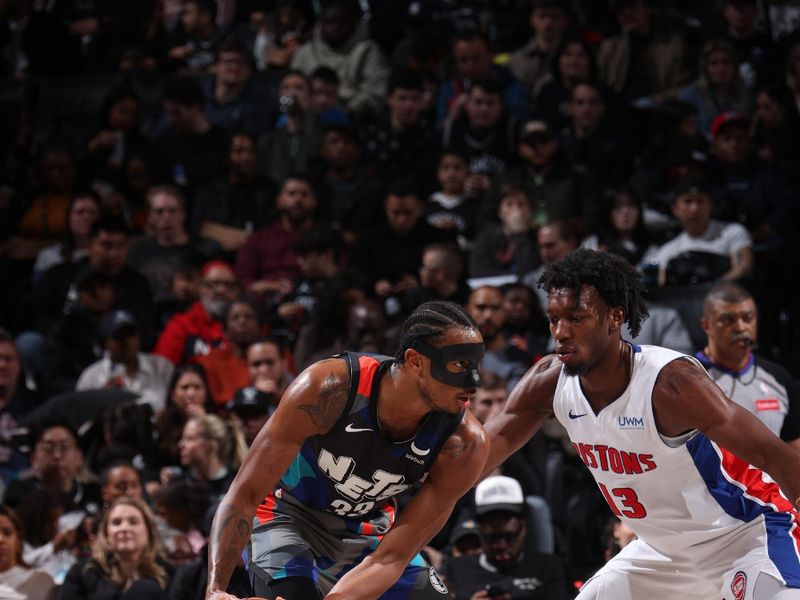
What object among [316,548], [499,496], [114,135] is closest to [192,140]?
[114,135]

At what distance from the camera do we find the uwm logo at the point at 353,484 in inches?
196

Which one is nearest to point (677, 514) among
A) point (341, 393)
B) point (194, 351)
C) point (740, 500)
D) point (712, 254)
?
point (740, 500)

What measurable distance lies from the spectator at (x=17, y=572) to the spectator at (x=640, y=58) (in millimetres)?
6472

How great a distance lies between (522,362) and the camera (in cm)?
888

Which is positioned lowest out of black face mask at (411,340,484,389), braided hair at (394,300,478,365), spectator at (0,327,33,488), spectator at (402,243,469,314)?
spectator at (0,327,33,488)

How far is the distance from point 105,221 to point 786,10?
6.26m

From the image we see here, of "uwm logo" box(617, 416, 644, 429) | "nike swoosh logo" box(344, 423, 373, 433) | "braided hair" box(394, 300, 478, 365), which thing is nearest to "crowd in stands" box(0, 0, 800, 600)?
"nike swoosh logo" box(344, 423, 373, 433)

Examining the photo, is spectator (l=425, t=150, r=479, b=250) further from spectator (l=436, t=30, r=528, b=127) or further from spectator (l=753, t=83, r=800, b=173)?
spectator (l=753, t=83, r=800, b=173)

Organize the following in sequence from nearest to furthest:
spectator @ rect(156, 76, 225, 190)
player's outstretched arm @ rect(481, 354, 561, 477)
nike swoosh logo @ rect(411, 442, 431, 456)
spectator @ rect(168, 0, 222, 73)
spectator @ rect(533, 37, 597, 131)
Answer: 1. nike swoosh logo @ rect(411, 442, 431, 456)
2. player's outstretched arm @ rect(481, 354, 561, 477)
3. spectator @ rect(533, 37, 597, 131)
4. spectator @ rect(156, 76, 225, 190)
5. spectator @ rect(168, 0, 222, 73)

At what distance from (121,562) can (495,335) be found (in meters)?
3.04

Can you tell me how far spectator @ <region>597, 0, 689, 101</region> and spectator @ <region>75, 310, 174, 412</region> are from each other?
184 inches

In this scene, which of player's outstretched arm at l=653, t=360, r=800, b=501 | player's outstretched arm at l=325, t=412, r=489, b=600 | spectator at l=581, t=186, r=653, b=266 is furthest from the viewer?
spectator at l=581, t=186, r=653, b=266

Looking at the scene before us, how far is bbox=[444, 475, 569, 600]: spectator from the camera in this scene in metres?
7.34

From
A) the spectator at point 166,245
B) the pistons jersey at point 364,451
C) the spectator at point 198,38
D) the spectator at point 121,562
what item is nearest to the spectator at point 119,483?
the spectator at point 121,562
